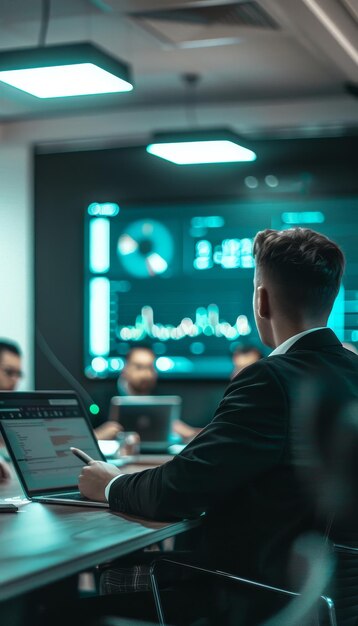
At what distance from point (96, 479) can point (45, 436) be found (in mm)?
247

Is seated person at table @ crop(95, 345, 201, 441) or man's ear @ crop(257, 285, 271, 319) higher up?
man's ear @ crop(257, 285, 271, 319)

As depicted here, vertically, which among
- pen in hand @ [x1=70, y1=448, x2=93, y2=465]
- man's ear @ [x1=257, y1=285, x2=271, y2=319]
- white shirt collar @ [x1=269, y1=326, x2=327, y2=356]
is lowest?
pen in hand @ [x1=70, y1=448, x2=93, y2=465]

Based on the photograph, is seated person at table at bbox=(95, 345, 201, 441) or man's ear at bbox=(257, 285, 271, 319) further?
seated person at table at bbox=(95, 345, 201, 441)

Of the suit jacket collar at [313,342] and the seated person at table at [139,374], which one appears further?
the seated person at table at [139,374]

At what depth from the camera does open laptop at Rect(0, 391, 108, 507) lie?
2.22m

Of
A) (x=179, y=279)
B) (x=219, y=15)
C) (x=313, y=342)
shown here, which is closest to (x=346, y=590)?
(x=313, y=342)

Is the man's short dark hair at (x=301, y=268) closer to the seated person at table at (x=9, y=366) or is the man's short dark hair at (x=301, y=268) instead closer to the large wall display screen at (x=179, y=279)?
the seated person at table at (x=9, y=366)

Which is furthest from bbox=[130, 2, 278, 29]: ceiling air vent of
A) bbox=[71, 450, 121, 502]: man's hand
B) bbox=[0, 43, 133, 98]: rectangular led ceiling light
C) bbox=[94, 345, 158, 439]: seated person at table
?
bbox=[71, 450, 121, 502]: man's hand

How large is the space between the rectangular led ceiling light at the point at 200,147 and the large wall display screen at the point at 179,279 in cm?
83

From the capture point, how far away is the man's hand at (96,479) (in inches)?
83.9

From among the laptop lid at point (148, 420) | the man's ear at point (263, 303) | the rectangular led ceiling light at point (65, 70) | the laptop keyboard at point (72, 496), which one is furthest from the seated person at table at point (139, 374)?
the man's ear at point (263, 303)

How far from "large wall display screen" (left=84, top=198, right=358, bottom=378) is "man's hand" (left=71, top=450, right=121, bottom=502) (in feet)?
15.8

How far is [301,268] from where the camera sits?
2021mm

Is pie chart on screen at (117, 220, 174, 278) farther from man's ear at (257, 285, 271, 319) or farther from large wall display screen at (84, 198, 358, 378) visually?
man's ear at (257, 285, 271, 319)
